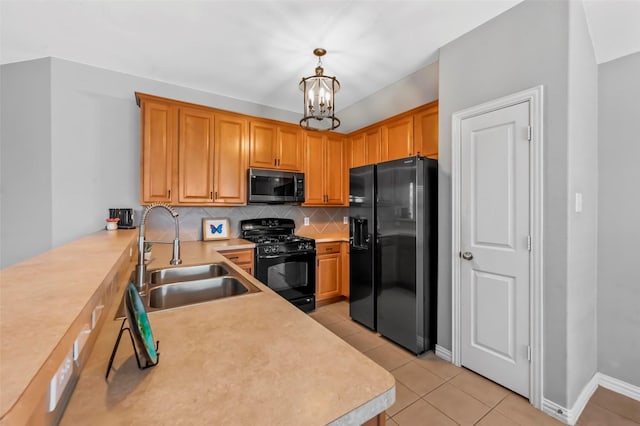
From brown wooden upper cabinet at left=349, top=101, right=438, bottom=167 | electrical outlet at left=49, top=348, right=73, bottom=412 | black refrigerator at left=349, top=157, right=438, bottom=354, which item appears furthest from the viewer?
brown wooden upper cabinet at left=349, top=101, right=438, bottom=167

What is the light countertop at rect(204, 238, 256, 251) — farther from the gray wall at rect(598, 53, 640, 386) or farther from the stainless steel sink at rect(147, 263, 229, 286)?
the gray wall at rect(598, 53, 640, 386)

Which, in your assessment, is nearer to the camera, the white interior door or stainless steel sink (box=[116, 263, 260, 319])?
stainless steel sink (box=[116, 263, 260, 319])

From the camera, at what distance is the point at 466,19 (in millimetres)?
1981

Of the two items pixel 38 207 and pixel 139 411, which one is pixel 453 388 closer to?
pixel 139 411

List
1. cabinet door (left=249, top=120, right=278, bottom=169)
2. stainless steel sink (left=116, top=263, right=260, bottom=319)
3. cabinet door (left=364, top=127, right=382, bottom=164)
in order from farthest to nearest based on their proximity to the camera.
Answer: cabinet door (left=364, top=127, right=382, bottom=164), cabinet door (left=249, top=120, right=278, bottom=169), stainless steel sink (left=116, top=263, right=260, bottom=319)

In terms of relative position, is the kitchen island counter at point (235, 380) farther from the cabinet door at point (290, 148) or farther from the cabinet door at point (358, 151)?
the cabinet door at point (358, 151)

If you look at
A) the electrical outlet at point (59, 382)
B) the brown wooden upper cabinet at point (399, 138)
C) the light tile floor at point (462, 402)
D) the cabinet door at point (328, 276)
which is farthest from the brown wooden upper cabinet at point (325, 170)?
the electrical outlet at point (59, 382)

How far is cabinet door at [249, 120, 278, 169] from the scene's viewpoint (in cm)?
325

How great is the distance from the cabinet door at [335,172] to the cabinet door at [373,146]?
402 mm

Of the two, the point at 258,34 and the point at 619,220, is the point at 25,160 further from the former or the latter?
the point at 619,220

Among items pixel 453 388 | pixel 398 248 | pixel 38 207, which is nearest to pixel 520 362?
pixel 453 388

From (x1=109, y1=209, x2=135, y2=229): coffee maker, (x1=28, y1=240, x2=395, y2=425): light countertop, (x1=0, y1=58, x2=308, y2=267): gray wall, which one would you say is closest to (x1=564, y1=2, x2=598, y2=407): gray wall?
(x1=28, y1=240, x2=395, y2=425): light countertop

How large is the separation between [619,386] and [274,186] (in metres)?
3.39

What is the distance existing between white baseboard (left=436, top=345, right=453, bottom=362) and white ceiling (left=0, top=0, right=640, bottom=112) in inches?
101
